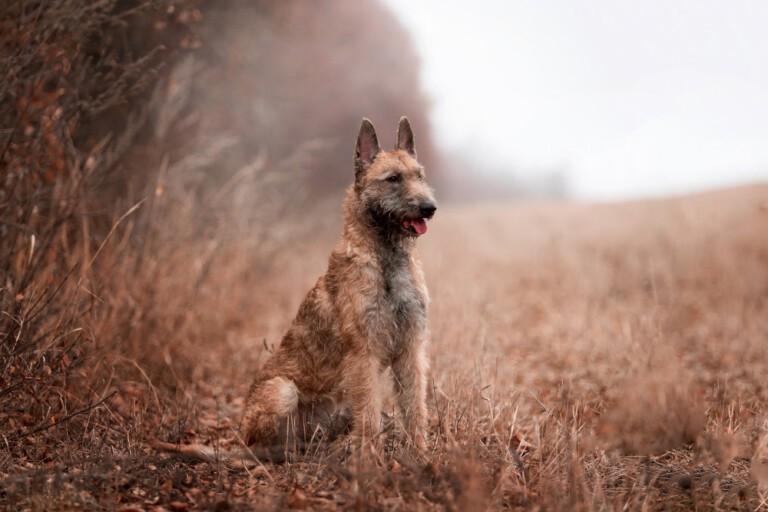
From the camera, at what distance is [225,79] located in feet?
37.0

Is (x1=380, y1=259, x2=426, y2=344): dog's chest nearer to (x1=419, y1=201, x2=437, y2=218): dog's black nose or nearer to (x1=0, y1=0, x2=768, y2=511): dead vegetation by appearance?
(x1=419, y1=201, x2=437, y2=218): dog's black nose

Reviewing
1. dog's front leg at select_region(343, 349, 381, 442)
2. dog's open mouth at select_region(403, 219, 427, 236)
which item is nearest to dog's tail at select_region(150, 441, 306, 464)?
dog's front leg at select_region(343, 349, 381, 442)

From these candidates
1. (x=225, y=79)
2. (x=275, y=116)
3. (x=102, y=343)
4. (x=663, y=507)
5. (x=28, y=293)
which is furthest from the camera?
(x=275, y=116)

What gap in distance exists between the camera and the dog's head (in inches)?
148

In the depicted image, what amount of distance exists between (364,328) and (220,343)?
441 cm

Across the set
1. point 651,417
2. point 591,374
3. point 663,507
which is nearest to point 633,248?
point 591,374

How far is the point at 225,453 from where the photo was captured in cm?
364

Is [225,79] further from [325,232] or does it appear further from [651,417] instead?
[651,417]

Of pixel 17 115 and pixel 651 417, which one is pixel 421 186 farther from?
pixel 17 115

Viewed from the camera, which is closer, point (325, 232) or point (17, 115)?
point (17, 115)

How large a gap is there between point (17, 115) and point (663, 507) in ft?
17.3

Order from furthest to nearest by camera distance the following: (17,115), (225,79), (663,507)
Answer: (225,79), (17,115), (663,507)

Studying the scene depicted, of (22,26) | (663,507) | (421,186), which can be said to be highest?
(22,26)

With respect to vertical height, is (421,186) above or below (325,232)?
below
